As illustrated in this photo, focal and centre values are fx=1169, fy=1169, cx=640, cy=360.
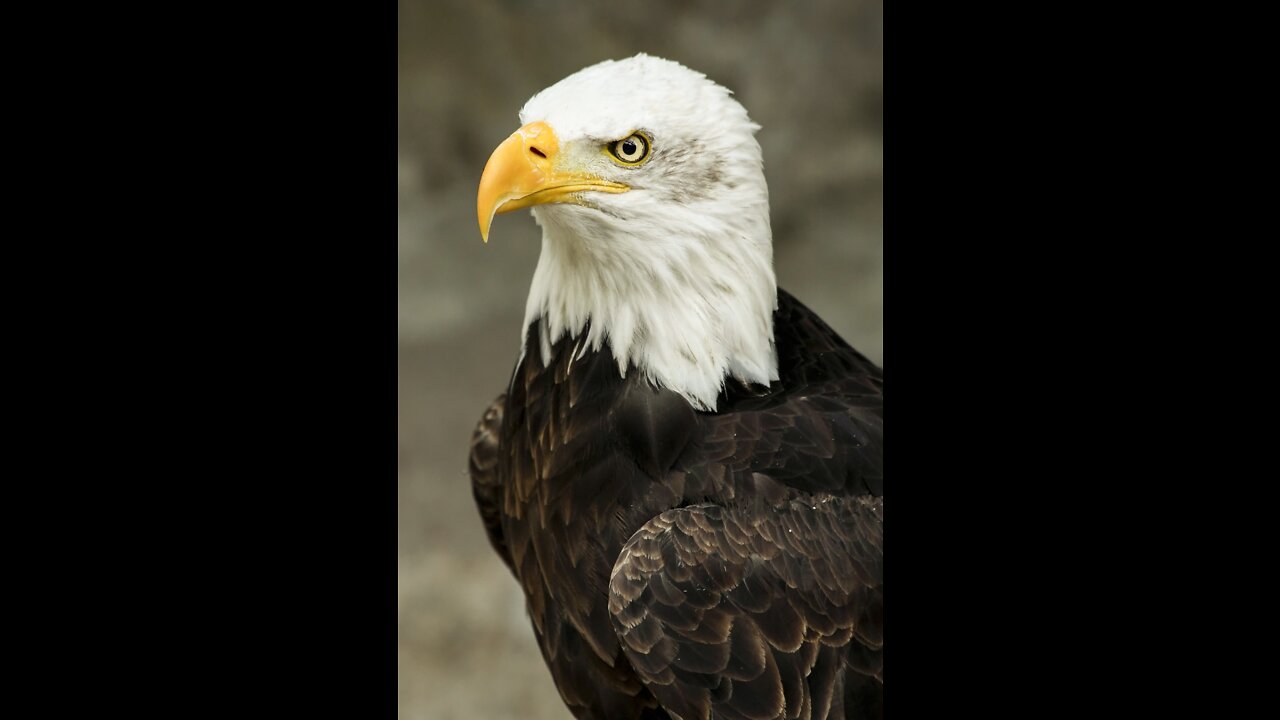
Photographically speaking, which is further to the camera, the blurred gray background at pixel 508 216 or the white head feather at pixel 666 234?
the blurred gray background at pixel 508 216

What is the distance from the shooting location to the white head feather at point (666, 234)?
2.20m

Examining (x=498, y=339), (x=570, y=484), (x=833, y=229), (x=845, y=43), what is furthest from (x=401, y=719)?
(x=845, y=43)

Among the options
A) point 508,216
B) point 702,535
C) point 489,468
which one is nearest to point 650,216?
point 702,535

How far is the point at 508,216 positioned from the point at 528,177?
458cm

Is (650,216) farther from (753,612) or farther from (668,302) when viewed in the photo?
(753,612)

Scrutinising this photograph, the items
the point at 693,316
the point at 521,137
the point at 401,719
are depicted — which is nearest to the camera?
the point at 521,137

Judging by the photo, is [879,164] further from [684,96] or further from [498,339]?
[684,96]

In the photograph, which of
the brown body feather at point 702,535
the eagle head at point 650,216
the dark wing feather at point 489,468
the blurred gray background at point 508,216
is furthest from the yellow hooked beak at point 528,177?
the blurred gray background at point 508,216

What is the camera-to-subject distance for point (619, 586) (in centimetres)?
216

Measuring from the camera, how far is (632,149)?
2.21 m

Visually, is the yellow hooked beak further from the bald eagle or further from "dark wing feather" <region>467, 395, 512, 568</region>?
"dark wing feather" <region>467, 395, 512, 568</region>

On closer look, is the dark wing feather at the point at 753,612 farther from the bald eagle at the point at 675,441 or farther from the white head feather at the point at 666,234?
the white head feather at the point at 666,234

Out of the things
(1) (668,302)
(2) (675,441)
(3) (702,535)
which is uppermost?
(1) (668,302)

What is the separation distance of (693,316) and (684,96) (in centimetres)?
43
